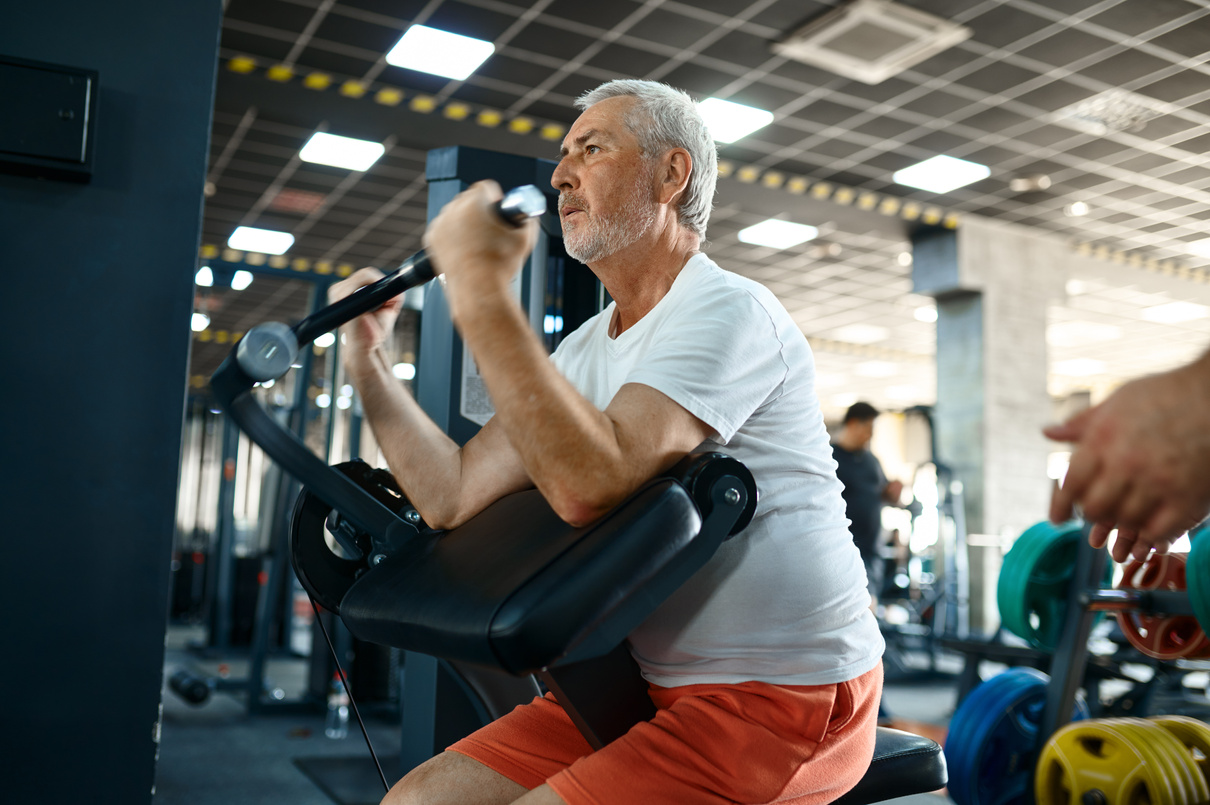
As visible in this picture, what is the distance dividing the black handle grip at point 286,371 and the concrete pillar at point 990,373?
299 inches

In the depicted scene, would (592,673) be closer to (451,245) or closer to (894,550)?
(451,245)

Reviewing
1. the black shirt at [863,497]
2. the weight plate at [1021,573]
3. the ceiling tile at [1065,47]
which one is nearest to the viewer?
the weight plate at [1021,573]

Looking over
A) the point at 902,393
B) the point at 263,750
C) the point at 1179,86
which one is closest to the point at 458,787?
the point at 263,750

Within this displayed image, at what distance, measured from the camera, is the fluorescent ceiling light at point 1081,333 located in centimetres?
1184

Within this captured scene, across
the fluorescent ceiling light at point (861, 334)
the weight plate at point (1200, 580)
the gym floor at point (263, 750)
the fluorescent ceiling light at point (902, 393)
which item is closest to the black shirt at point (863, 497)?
the gym floor at point (263, 750)

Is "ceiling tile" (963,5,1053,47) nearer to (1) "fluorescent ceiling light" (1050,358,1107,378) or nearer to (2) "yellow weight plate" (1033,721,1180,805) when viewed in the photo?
(2) "yellow weight plate" (1033,721,1180,805)

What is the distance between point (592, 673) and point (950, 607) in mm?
6787

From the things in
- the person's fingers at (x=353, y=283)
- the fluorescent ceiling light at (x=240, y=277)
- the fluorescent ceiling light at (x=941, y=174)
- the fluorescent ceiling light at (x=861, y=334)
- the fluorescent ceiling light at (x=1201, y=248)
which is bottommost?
the person's fingers at (x=353, y=283)

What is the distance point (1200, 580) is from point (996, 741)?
34.2 inches

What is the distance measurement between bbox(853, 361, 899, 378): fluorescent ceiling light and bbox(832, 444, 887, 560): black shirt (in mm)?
10065

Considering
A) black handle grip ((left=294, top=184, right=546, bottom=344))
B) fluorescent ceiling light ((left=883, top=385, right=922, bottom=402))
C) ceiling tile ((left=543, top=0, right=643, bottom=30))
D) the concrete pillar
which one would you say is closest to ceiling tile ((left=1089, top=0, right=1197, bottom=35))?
ceiling tile ((left=543, top=0, right=643, bottom=30))

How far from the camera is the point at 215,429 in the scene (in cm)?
960

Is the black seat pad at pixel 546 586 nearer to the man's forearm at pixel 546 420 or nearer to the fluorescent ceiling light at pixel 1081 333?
the man's forearm at pixel 546 420

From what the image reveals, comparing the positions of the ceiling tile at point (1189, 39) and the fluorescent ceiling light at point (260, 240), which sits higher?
the ceiling tile at point (1189, 39)
